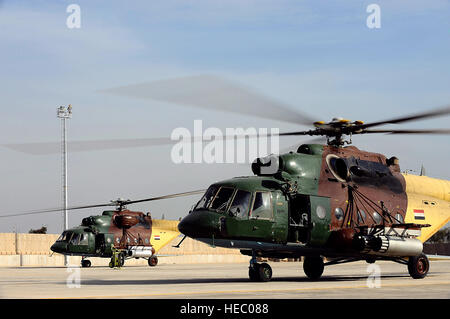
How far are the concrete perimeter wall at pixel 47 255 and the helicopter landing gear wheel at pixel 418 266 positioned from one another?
35.0m

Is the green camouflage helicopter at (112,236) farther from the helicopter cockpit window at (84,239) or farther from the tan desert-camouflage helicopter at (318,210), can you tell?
the tan desert-camouflage helicopter at (318,210)

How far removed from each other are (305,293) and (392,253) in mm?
7047

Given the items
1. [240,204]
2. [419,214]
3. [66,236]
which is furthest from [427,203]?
[66,236]

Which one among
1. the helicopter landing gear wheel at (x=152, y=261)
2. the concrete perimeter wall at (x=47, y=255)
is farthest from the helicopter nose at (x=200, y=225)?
the concrete perimeter wall at (x=47, y=255)

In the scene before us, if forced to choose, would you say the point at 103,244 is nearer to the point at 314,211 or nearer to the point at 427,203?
the point at 427,203

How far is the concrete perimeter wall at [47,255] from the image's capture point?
6225cm

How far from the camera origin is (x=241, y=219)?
2158 cm

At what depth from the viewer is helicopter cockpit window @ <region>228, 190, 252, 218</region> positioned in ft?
70.9

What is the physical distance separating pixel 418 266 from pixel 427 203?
132 inches

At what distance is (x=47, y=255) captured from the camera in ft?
212

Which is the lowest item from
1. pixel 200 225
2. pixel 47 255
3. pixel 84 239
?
pixel 47 255

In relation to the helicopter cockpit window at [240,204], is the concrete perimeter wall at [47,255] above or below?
below

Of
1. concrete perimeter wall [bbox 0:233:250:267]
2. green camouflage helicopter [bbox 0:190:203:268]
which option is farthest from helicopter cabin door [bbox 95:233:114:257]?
concrete perimeter wall [bbox 0:233:250:267]
